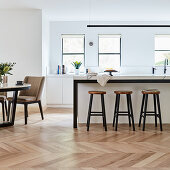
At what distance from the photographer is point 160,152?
318cm

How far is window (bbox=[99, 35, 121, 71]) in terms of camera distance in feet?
24.5

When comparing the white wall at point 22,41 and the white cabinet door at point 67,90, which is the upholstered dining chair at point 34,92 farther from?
the white cabinet door at point 67,90

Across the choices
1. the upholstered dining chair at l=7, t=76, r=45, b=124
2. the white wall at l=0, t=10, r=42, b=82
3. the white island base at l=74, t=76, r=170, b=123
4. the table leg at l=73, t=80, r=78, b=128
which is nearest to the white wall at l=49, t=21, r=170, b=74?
the white wall at l=0, t=10, r=42, b=82

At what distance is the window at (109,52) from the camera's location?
293 inches

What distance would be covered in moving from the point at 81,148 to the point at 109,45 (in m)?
4.62

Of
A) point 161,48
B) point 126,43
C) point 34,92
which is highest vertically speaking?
point 126,43

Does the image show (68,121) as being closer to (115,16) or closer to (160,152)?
(160,152)

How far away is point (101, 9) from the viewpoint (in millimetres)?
6039

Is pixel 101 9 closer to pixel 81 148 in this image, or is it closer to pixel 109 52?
pixel 109 52

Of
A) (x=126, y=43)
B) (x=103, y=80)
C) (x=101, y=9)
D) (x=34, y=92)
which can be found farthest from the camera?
(x=126, y=43)

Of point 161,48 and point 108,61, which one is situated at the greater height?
point 161,48

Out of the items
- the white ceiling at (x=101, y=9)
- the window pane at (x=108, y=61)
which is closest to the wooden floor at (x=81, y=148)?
the white ceiling at (x=101, y=9)

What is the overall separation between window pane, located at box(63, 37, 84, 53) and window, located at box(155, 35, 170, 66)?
82.4 inches

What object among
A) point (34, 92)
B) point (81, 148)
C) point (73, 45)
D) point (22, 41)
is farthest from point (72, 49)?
point (81, 148)
